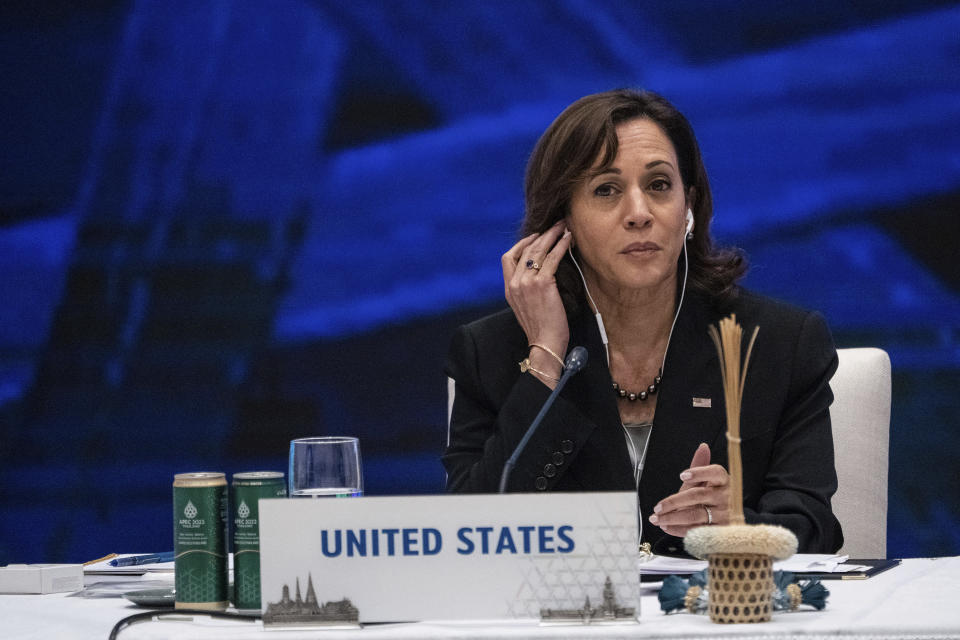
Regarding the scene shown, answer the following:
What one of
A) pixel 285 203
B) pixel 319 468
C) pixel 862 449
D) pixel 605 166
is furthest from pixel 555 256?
pixel 285 203

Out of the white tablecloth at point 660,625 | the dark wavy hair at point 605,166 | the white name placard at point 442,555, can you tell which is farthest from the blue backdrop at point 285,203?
the white name placard at point 442,555

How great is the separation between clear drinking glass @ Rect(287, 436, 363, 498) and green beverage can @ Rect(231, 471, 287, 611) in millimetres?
50

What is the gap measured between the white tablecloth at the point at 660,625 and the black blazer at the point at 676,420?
490mm

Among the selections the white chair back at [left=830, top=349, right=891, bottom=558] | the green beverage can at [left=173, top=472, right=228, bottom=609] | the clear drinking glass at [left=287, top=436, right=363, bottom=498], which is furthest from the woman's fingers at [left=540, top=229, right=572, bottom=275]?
the green beverage can at [left=173, top=472, right=228, bottom=609]

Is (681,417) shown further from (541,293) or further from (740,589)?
(740,589)

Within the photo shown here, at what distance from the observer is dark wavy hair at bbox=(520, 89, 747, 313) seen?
6.86 ft

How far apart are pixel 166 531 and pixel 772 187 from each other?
2300 millimetres

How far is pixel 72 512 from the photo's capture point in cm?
370

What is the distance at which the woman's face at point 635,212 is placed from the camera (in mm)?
A: 2004

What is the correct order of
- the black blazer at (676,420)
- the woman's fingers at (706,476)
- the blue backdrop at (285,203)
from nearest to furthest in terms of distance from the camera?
the woman's fingers at (706,476), the black blazer at (676,420), the blue backdrop at (285,203)

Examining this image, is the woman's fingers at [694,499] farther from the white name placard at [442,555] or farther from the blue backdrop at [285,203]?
the blue backdrop at [285,203]

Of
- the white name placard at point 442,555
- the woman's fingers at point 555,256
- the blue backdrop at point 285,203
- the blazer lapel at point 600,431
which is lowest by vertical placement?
the white name placard at point 442,555

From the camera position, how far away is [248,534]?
3.92ft

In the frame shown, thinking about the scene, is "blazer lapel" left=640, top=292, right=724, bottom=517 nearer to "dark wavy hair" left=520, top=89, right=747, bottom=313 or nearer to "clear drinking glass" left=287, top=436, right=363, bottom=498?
"dark wavy hair" left=520, top=89, right=747, bottom=313
